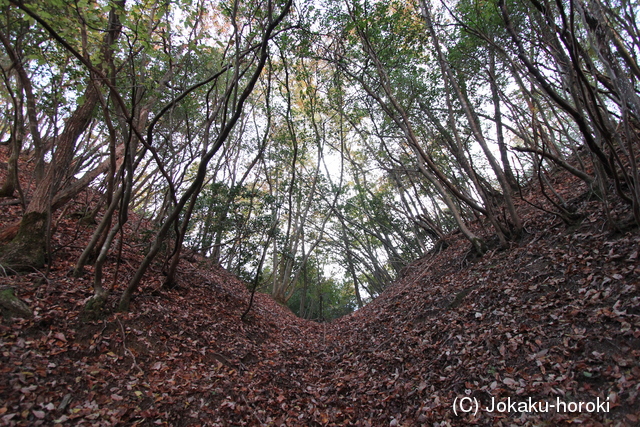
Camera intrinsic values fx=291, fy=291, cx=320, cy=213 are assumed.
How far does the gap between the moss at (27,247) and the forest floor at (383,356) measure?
23cm

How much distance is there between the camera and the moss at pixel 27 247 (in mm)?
3928

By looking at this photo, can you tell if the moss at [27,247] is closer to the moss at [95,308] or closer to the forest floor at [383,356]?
the forest floor at [383,356]

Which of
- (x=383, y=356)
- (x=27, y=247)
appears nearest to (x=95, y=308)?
(x=27, y=247)

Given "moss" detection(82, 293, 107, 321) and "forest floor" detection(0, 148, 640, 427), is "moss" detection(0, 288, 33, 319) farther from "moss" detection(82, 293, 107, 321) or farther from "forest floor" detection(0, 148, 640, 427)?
"moss" detection(82, 293, 107, 321)

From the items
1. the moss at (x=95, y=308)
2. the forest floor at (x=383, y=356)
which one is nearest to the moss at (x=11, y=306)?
the forest floor at (x=383, y=356)

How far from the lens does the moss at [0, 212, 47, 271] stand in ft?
12.9

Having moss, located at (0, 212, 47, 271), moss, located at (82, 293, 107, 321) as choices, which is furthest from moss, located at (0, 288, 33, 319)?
moss, located at (0, 212, 47, 271)

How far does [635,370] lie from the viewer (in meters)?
2.19

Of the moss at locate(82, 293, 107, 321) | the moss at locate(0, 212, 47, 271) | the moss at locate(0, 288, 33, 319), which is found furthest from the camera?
the moss at locate(0, 212, 47, 271)

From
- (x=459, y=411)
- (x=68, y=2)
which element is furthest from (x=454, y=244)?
(x=68, y=2)

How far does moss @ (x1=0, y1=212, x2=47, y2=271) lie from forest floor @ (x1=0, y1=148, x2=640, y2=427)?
231 mm

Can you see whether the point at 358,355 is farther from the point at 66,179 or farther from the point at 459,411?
the point at 66,179

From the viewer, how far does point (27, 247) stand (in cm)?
408

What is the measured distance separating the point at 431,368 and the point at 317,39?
22.3 feet
